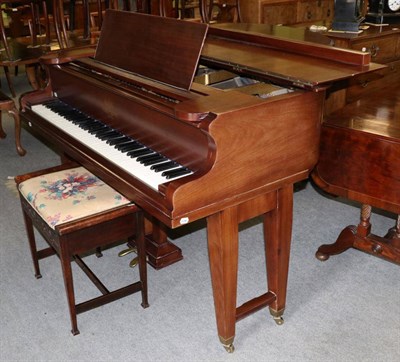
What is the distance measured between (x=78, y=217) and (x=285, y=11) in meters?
3.69

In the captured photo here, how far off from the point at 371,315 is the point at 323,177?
0.65m

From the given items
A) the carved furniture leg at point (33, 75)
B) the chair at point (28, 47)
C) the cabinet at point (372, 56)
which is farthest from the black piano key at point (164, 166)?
the carved furniture leg at point (33, 75)

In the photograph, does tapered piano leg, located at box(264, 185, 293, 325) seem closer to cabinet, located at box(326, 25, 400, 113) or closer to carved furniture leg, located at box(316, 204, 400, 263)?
carved furniture leg, located at box(316, 204, 400, 263)

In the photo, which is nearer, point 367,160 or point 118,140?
point 118,140

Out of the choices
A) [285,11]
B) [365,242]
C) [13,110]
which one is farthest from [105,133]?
[285,11]

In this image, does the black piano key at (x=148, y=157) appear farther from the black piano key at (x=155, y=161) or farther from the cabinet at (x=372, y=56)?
the cabinet at (x=372, y=56)

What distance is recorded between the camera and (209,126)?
160 centimetres

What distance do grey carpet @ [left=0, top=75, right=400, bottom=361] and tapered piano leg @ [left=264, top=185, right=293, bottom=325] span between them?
Result: 12 centimetres

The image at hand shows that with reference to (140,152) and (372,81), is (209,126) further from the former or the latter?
(372,81)

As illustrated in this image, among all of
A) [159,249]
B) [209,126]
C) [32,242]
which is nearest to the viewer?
[209,126]

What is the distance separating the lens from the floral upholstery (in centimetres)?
207

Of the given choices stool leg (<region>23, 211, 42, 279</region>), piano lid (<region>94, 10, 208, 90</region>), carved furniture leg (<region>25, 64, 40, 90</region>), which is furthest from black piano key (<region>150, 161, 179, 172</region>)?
carved furniture leg (<region>25, 64, 40, 90</region>)

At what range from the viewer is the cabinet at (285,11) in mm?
4820

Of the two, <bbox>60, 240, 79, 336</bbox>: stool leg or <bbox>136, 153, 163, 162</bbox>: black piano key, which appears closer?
<bbox>136, 153, 163, 162</bbox>: black piano key
